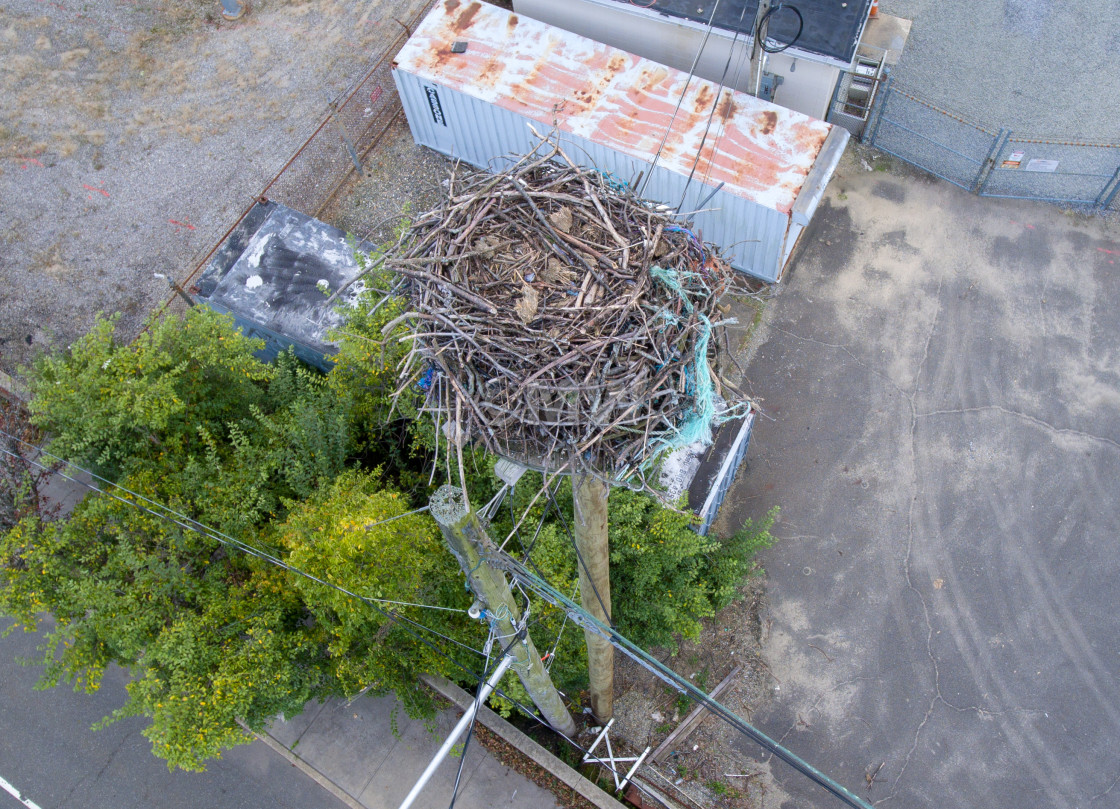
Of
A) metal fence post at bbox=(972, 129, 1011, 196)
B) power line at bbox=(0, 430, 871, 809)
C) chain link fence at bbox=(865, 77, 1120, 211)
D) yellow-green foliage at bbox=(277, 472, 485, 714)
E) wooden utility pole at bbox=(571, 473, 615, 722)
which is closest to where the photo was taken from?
power line at bbox=(0, 430, 871, 809)

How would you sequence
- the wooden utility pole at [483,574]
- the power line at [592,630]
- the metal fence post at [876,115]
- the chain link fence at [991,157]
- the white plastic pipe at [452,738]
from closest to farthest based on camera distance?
the wooden utility pole at [483,574], the power line at [592,630], the white plastic pipe at [452,738], the chain link fence at [991,157], the metal fence post at [876,115]

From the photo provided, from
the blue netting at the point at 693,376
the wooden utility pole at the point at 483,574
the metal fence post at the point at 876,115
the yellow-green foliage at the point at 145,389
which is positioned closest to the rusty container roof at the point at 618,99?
the metal fence post at the point at 876,115

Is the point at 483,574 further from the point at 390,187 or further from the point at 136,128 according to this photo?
the point at 136,128

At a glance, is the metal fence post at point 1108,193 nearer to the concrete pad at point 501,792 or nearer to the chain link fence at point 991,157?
the chain link fence at point 991,157

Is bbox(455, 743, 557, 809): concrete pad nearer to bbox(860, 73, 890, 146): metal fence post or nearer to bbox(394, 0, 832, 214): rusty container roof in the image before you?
bbox(394, 0, 832, 214): rusty container roof

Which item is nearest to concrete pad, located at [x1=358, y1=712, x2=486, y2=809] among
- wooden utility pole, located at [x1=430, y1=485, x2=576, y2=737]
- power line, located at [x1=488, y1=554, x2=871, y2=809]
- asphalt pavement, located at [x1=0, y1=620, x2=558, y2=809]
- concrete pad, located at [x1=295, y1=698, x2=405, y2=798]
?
asphalt pavement, located at [x1=0, y1=620, x2=558, y2=809]

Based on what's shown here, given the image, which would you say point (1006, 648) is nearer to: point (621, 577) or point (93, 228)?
point (621, 577)
